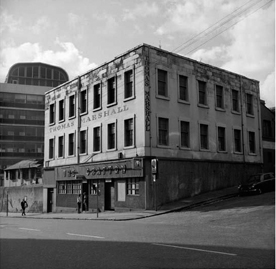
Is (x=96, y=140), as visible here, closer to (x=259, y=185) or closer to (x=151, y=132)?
(x=151, y=132)

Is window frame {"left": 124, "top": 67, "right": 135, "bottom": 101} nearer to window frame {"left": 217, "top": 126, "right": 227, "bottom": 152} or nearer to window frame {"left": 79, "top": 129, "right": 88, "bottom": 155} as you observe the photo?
window frame {"left": 79, "top": 129, "right": 88, "bottom": 155}

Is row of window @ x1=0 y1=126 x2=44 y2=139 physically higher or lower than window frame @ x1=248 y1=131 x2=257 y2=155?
higher

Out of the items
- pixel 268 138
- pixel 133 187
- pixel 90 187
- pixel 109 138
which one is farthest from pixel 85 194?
pixel 268 138

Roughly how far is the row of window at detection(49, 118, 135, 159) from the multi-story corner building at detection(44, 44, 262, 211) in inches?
3.0

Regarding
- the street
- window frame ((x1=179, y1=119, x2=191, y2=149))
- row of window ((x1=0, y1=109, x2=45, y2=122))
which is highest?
row of window ((x1=0, y1=109, x2=45, y2=122))

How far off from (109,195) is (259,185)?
448 inches

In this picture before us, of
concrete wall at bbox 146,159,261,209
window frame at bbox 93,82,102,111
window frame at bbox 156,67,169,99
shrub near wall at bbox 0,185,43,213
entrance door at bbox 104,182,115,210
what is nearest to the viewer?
concrete wall at bbox 146,159,261,209

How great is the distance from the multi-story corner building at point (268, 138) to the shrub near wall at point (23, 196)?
23.5 metres

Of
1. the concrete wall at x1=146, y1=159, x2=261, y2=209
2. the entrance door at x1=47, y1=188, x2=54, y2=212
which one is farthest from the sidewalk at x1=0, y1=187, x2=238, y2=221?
the entrance door at x1=47, y1=188, x2=54, y2=212

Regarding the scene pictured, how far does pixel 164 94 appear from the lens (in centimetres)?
2800

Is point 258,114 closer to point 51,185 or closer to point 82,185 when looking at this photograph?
point 82,185

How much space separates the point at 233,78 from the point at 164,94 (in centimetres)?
870

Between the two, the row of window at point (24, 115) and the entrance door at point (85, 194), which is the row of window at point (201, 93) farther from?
the row of window at point (24, 115)

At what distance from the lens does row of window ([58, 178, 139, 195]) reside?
26.6 meters
